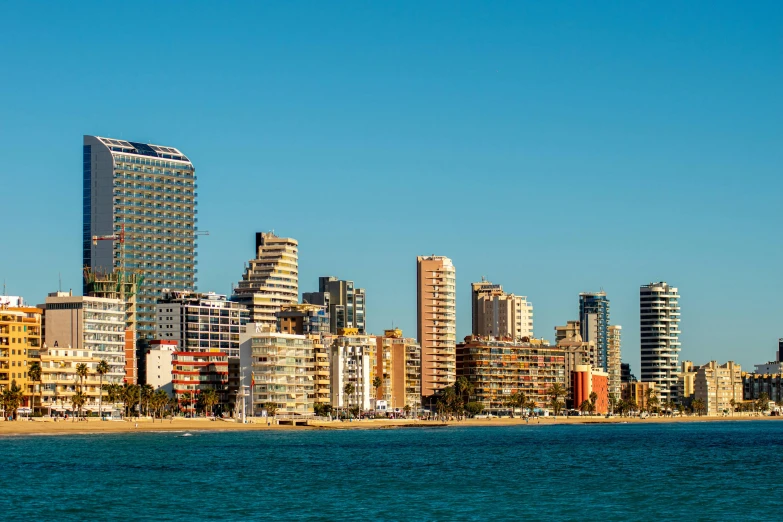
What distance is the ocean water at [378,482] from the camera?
83562 millimetres

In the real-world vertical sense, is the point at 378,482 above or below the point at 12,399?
below

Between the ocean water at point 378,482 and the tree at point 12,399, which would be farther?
the tree at point 12,399

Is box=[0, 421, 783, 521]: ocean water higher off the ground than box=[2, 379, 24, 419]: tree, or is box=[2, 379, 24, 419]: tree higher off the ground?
box=[2, 379, 24, 419]: tree

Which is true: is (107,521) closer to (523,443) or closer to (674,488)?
(674,488)

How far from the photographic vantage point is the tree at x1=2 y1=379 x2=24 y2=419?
627 ft

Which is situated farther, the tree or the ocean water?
the tree

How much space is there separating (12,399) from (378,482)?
10248 centimetres

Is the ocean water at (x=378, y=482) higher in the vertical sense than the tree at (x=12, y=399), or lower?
lower

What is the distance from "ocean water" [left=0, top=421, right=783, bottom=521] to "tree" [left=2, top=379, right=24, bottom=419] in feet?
90.1

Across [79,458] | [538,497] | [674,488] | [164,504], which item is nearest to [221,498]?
[164,504]

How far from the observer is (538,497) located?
305 ft

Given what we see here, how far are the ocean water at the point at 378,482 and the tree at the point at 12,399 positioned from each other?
1081 inches

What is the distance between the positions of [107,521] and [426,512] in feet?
64.0

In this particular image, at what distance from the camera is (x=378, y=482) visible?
104438 millimetres
